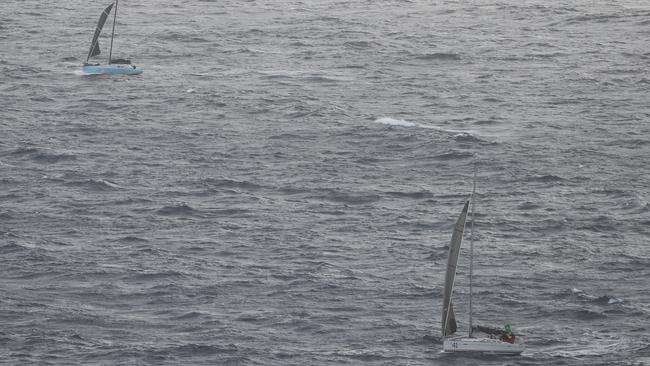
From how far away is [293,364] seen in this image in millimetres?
102812

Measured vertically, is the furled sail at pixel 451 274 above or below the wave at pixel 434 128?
above

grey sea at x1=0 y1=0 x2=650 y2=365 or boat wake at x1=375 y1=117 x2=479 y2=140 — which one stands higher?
boat wake at x1=375 y1=117 x2=479 y2=140

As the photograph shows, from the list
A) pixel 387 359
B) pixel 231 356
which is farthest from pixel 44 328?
pixel 387 359

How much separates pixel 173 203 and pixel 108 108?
45.8 meters

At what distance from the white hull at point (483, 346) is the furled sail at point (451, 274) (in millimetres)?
921

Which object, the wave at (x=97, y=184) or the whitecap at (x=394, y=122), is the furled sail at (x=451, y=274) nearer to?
the wave at (x=97, y=184)

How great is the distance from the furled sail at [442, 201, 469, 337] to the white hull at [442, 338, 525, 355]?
921mm

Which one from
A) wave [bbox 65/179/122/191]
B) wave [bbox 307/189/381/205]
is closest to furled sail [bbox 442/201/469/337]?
wave [bbox 307/189/381/205]

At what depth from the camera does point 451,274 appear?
100 m

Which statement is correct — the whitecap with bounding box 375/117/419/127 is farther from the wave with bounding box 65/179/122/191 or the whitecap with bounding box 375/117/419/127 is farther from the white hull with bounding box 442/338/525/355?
the white hull with bounding box 442/338/525/355

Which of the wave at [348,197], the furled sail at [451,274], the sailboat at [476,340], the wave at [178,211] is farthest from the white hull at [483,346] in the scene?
the wave at [178,211]

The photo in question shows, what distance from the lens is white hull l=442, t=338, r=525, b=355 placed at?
4055 inches

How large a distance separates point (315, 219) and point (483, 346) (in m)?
38.2

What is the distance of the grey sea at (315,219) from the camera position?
357 feet
